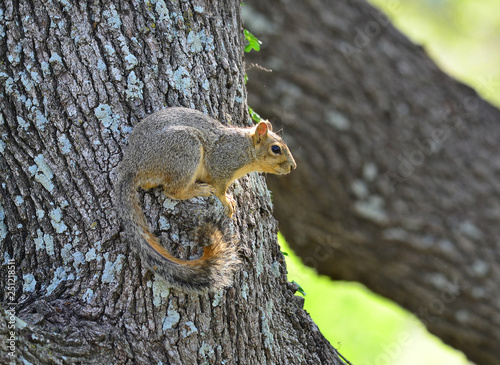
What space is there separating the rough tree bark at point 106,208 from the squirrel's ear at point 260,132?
0.22 metres

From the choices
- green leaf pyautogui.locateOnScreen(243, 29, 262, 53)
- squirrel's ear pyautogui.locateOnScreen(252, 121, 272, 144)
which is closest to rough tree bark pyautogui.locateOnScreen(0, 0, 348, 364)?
squirrel's ear pyautogui.locateOnScreen(252, 121, 272, 144)

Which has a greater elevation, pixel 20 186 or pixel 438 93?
pixel 438 93

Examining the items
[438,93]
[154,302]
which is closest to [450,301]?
[438,93]

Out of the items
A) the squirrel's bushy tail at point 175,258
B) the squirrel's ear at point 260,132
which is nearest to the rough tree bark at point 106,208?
the squirrel's bushy tail at point 175,258

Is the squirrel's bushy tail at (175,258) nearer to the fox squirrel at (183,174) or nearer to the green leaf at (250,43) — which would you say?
the fox squirrel at (183,174)

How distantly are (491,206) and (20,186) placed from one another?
3.40 m

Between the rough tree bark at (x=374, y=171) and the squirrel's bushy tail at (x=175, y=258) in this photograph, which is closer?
the squirrel's bushy tail at (x=175, y=258)

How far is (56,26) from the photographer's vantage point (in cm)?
246

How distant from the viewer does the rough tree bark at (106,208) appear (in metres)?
2.19

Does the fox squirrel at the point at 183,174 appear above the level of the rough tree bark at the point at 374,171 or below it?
above

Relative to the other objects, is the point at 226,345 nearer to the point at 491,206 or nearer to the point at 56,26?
the point at 56,26

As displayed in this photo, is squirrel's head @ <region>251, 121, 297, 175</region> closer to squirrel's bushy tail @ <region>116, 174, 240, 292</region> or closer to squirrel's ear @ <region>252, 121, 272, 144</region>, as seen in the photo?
squirrel's ear @ <region>252, 121, 272, 144</region>

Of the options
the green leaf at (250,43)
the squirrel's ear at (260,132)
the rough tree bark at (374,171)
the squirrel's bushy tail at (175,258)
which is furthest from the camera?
the rough tree bark at (374,171)

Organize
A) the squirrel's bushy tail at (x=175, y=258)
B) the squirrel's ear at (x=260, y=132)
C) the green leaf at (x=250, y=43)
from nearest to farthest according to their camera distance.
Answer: the squirrel's bushy tail at (x=175, y=258)
the squirrel's ear at (x=260, y=132)
the green leaf at (x=250, y=43)
